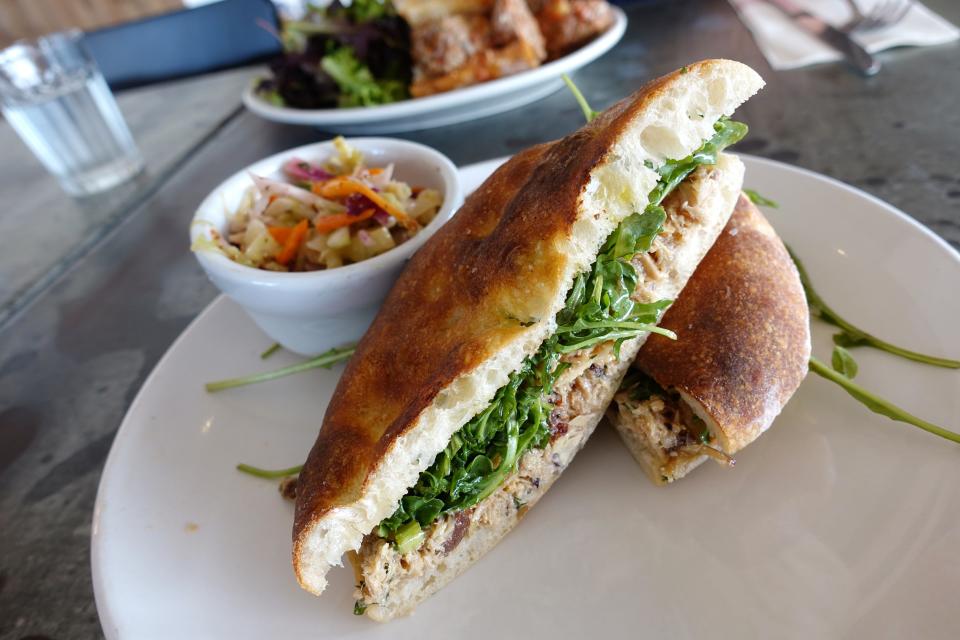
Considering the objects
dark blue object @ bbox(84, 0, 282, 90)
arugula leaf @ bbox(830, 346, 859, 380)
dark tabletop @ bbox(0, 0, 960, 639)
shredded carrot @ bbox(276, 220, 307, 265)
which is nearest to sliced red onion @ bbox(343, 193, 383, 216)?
shredded carrot @ bbox(276, 220, 307, 265)

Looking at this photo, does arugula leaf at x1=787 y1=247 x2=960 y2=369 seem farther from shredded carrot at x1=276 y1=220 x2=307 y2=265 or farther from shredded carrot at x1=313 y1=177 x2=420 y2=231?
shredded carrot at x1=276 y1=220 x2=307 y2=265

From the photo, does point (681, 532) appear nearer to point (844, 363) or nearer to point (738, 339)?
point (738, 339)

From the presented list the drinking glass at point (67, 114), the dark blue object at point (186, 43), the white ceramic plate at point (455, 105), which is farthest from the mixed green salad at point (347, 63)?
the dark blue object at point (186, 43)

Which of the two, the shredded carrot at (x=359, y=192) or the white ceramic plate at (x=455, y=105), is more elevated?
the shredded carrot at (x=359, y=192)

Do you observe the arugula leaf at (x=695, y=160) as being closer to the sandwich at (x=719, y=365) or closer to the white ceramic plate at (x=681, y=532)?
the sandwich at (x=719, y=365)

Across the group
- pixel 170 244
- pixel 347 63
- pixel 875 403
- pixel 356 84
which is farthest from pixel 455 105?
pixel 875 403

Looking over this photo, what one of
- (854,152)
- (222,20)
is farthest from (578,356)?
(222,20)

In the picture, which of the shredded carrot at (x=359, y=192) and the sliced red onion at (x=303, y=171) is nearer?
the shredded carrot at (x=359, y=192)
